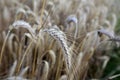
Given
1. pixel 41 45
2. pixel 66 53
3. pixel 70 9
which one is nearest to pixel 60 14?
pixel 70 9

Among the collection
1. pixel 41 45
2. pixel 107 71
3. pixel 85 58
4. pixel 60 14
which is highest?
pixel 60 14

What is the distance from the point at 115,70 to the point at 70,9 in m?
0.58

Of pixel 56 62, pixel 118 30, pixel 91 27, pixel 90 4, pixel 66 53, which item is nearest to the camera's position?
pixel 66 53

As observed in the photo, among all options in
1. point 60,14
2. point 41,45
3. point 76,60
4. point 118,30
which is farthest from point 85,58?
point 118,30

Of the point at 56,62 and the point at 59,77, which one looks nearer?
the point at 59,77

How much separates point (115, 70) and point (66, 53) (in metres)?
1.07

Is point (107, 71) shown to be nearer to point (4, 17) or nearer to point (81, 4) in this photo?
point (81, 4)

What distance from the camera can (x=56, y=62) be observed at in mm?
1671

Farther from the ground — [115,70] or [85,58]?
[85,58]

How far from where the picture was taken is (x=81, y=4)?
2318 millimetres

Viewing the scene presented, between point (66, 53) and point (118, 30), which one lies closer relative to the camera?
point (66, 53)

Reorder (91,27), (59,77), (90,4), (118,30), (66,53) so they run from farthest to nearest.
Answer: (118,30) → (90,4) → (91,27) → (59,77) → (66,53)

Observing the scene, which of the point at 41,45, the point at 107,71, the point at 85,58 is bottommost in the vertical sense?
the point at 107,71

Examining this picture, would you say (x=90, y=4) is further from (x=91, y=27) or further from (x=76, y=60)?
(x=76, y=60)
